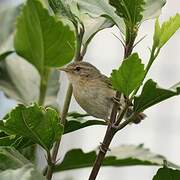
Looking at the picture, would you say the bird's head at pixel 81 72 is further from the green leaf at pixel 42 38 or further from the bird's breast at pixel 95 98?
the green leaf at pixel 42 38

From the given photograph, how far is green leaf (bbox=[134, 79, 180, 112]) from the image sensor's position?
1.10 m

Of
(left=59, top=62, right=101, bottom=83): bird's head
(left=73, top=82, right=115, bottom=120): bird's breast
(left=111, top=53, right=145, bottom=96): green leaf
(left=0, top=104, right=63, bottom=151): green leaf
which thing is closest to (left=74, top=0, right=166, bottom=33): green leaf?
(left=111, top=53, right=145, bottom=96): green leaf

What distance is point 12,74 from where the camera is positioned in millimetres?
1801

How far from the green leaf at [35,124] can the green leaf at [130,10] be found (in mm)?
218

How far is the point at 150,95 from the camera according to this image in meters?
1.14

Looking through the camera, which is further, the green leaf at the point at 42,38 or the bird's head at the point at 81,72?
the bird's head at the point at 81,72

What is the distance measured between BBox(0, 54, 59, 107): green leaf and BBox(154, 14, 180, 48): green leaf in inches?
21.8

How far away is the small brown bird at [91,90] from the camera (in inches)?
72.2

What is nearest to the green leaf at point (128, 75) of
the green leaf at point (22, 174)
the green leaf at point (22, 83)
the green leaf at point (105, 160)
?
the green leaf at point (22, 174)

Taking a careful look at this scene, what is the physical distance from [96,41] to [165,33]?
147 inches

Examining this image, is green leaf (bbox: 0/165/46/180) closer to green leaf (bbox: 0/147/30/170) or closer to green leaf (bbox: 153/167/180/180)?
green leaf (bbox: 0/147/30/170)

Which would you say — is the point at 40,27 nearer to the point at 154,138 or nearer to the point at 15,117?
the point at 15,117

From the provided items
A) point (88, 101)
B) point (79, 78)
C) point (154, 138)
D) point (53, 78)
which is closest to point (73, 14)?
point (53, 78)

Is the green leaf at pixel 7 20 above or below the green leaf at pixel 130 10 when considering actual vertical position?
below
